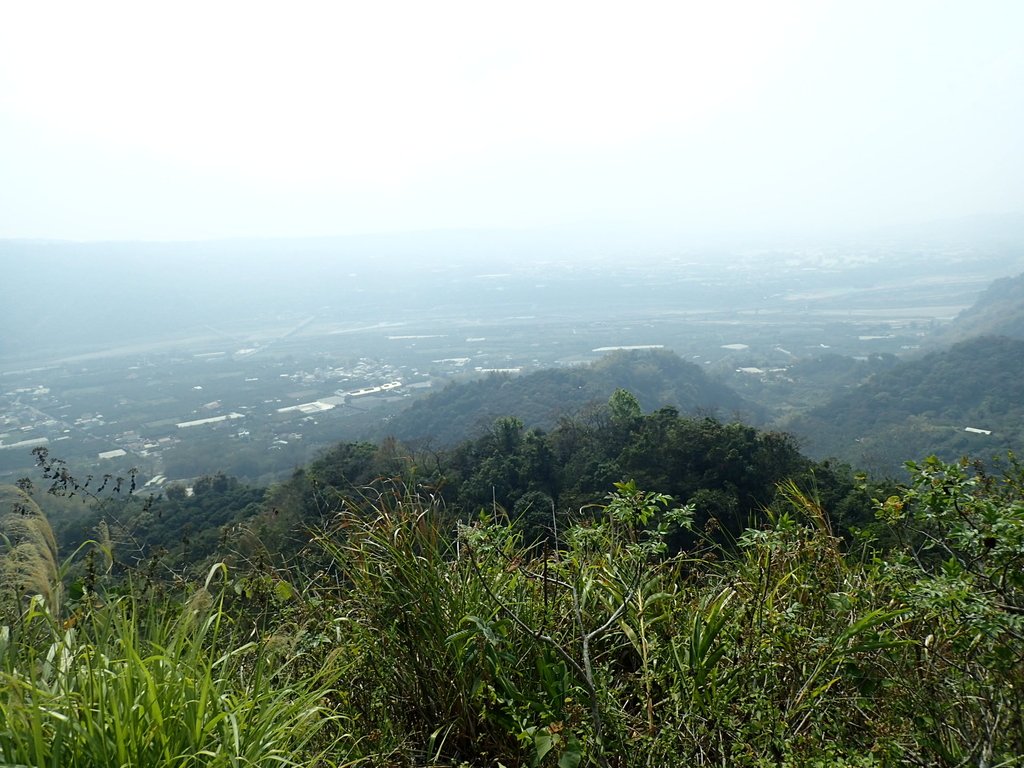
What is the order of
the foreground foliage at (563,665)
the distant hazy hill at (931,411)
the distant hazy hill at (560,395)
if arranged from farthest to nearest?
the distant hazy hill at (560,395) < the distant hazy hill at (931,411) < the foreground foliage at (563,665)

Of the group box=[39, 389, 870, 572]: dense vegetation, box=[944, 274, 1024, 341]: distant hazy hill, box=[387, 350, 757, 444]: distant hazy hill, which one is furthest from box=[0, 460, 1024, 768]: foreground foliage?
box=[944, 274, 1024, 341]: distant hazy hill

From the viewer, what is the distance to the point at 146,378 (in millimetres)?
58625

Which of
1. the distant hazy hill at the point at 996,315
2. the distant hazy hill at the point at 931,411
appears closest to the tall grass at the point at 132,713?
the distant hazy hill at the point at 931,411

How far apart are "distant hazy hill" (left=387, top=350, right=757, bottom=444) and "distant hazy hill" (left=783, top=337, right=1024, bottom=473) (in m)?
5.40

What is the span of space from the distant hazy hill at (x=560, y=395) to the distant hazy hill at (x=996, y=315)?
23.3m

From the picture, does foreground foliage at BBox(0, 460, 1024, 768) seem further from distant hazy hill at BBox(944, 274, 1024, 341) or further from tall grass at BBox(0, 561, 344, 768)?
distant hazy hill at BBox(944, 274, 1024, 341)

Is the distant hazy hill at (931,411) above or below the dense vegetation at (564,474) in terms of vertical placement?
below

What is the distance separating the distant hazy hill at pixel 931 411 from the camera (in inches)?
1068

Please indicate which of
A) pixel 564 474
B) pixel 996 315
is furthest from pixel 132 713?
pixel 996 315

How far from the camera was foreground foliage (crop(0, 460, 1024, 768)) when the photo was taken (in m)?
1.21

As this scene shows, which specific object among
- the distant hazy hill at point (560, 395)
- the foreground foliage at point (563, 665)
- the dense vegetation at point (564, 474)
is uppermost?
the foreground foliage at point (563, 665)

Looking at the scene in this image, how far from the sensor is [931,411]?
1314 inches

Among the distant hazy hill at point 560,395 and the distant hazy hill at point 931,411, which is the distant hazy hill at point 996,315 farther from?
the distant hazy hill at point 560,395

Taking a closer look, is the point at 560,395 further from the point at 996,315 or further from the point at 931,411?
the point at 996,315
